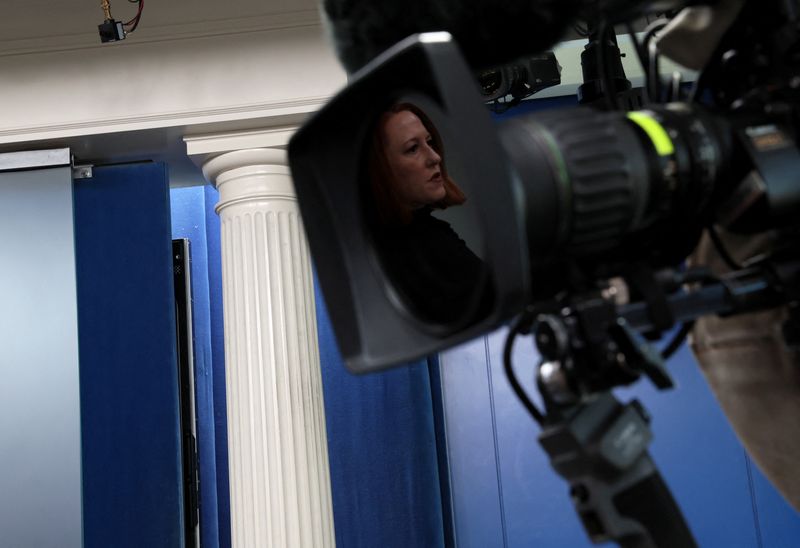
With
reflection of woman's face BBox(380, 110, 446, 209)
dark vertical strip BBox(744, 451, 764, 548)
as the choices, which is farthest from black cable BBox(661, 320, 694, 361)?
dark vertical strip BBox(744, 451, 764, 548)

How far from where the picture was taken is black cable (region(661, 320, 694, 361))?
53cm

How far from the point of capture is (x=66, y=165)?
2750 mm

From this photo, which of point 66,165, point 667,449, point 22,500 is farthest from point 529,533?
point 66,165

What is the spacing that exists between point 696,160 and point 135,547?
2582mm

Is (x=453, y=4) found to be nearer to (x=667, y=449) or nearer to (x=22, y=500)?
(x=22, y=500)

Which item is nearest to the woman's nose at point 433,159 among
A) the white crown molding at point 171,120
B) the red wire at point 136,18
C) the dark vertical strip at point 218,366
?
the white crown molding at point 171,120

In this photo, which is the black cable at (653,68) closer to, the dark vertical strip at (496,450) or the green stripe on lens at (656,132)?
the green stripe on lens at (656,132)

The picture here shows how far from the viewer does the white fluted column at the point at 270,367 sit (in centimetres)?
235

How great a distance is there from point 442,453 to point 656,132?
278 cm

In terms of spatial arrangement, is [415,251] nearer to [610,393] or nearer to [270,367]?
[610,393]

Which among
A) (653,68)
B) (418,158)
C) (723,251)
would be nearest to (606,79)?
(653,68)

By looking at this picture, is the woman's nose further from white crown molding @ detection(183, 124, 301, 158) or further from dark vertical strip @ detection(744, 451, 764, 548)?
dark vertical strip @ detection(744, 451, 764, 548)

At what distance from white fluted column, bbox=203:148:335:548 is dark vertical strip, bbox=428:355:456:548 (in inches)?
31.3

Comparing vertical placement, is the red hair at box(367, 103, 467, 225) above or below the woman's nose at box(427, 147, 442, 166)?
below
